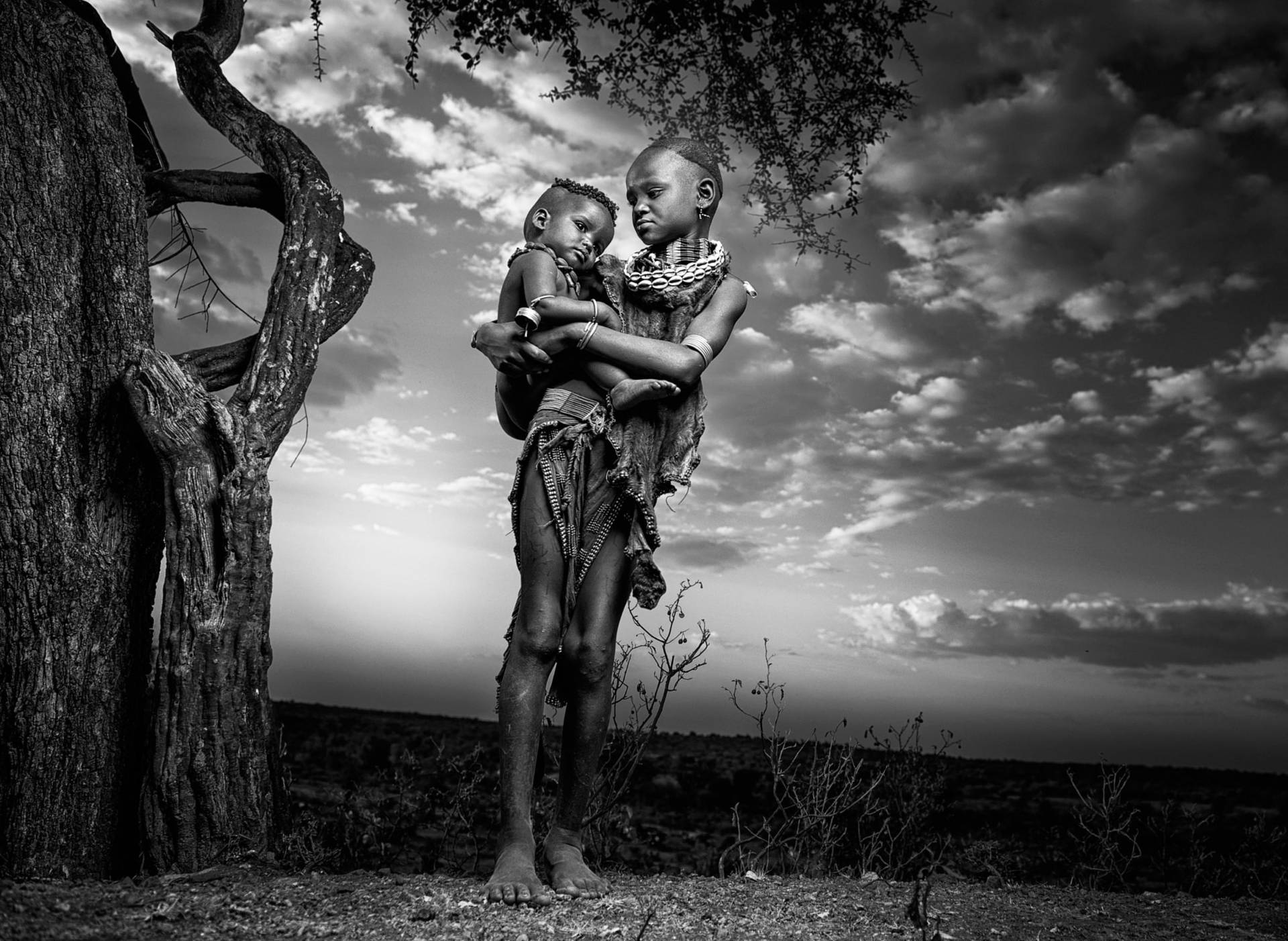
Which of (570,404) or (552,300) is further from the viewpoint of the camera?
(570,404)

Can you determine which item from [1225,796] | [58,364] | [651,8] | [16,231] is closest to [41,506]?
[58,364]

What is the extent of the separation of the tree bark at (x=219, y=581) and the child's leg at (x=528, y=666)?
1077 mm

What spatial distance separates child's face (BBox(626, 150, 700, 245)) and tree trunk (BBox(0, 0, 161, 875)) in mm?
2037

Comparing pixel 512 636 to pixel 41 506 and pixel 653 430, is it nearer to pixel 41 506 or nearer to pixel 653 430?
pixel 653 430

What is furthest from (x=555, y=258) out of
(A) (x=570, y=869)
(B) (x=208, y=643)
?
(A) (x=570, y=869)

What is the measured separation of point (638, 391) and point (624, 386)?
0.06 meters

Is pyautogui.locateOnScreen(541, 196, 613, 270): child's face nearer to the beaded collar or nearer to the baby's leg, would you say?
the beaded collar

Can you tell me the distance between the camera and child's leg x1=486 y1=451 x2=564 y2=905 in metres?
3.21

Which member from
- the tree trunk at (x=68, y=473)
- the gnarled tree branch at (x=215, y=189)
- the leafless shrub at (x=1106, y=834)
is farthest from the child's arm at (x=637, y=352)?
the leafless shrub at (x=1106, y=834)

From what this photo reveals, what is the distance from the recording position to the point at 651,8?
20.9 ft

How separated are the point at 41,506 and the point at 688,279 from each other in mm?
2481

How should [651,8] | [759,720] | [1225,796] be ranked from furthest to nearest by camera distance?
[1225,796], [651,8], [759,720]

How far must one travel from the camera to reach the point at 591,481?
3.47m

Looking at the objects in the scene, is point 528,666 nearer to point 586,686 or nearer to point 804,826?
point 586,686
